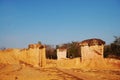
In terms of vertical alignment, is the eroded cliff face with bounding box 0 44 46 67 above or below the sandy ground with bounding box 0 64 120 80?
above

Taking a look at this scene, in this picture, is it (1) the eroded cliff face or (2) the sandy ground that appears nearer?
(2) the sandy ground

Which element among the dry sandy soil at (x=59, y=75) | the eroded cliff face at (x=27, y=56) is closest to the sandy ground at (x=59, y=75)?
the dry sandy soil at (x=59, y=75)

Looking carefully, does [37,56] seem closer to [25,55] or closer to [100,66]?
[25,55]

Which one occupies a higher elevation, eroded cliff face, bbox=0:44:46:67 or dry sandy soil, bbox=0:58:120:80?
eroded cliff face, bbox=0:44:46:67

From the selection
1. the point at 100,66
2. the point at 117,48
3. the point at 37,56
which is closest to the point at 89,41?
the point at 100,66

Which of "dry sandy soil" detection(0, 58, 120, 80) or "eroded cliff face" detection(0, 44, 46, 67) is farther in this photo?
"eroded cliff face" detection(0, 44, 46, 67)

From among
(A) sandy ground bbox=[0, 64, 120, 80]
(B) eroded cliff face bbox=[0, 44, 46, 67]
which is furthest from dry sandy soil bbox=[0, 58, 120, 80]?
(B) eroded cliff face bbox=[0, 44, 46, 67]

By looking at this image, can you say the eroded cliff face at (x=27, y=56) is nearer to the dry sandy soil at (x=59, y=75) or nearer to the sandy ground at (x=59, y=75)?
the dry sandy soil at (x=59, y=75)

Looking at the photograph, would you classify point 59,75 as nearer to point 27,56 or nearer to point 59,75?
point 59,75

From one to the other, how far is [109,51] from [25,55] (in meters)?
17.7

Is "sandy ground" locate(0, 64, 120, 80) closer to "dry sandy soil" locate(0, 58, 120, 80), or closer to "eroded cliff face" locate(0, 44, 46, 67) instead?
"dry sandy soil" locate(0, 58, 120, 80)

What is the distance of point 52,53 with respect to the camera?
62.5 meters

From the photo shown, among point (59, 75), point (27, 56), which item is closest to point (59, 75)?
point (59, 75)

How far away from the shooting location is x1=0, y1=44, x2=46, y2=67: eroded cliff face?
129ft
